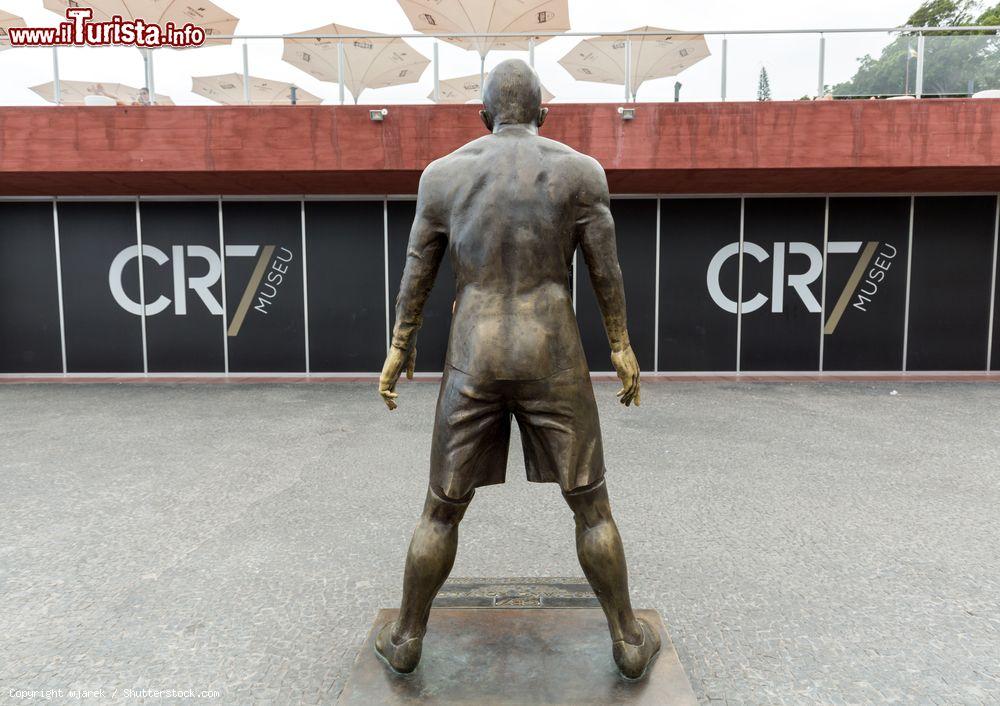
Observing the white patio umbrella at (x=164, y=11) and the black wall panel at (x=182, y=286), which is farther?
the black wall panel at (x=182, y=286)

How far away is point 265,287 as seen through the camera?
35.8 feet

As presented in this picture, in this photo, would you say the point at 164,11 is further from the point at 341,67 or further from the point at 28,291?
the point at 28,291

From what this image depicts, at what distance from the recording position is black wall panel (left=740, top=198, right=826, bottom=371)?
10.7 metres

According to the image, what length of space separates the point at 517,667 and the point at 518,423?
91cm

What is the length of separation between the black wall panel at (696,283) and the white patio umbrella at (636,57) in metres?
2.25

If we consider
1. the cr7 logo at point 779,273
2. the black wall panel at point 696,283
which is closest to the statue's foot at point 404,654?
the black wall panel at point 696,283

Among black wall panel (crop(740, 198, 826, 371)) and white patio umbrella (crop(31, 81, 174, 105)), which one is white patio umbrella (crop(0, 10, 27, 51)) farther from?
black wall panel (crop(740, 198, 826, 371))

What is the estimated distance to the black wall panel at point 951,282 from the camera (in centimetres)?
1067

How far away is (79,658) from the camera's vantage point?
9.31 ft

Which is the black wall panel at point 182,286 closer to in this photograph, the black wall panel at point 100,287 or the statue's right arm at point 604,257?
the black wall panel at point 100,287

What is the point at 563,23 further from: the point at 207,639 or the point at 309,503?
the point at 207,639

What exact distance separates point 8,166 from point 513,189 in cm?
952

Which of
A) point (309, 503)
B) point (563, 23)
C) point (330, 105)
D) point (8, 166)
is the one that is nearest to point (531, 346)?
point (309, 503)

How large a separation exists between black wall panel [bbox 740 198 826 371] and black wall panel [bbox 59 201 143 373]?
989 cm
